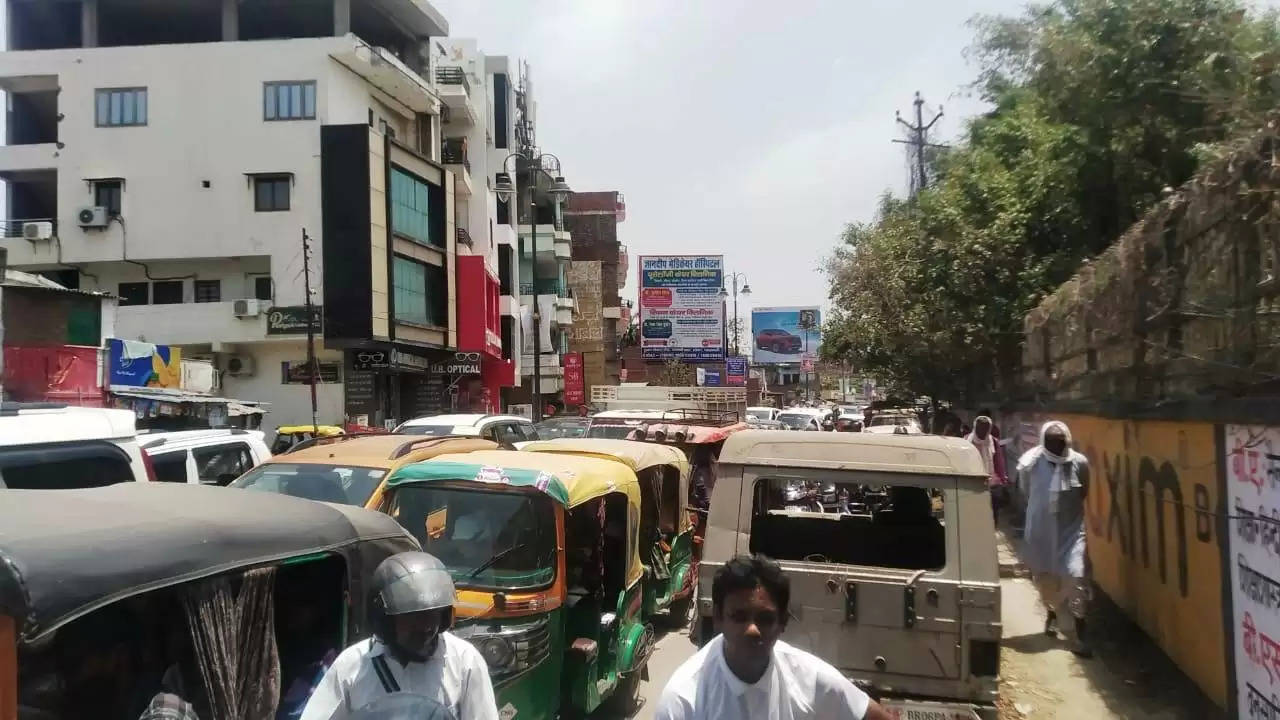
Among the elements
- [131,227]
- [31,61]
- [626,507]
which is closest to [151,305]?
[131,227]

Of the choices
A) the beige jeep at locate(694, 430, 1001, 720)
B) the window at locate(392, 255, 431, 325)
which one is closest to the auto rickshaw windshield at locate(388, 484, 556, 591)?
the beige jeep at locate(694, 430, 1001, 720)

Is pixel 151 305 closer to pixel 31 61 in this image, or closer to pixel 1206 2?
pixel 31 61

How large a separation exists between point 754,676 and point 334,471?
4.93 m

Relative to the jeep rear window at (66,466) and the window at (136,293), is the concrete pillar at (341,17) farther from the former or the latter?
the jeep rear window at (66,466)

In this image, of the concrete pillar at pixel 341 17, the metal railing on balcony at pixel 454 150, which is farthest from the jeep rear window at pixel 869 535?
the metal railing on balcony at pixel 454 150

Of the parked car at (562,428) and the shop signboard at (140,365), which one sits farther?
the shop signboard at (140,365)

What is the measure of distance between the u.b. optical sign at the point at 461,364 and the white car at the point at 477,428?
21567 mm

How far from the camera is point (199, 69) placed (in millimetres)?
34281

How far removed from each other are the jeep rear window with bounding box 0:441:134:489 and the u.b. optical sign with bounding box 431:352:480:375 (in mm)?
33779

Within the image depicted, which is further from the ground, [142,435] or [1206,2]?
[1206,2]

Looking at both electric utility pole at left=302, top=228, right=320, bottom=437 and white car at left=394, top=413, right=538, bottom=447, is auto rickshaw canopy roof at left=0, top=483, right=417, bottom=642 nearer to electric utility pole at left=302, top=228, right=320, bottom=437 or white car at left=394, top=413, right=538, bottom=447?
white car at left=394, top=413, right=538, bottom=447

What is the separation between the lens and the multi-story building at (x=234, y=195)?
107 feet

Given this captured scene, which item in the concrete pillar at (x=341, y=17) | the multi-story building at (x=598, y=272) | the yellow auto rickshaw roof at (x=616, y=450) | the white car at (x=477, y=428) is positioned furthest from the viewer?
the multi-story building at (x=598, y=272)

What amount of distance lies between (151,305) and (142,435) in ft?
89.5
